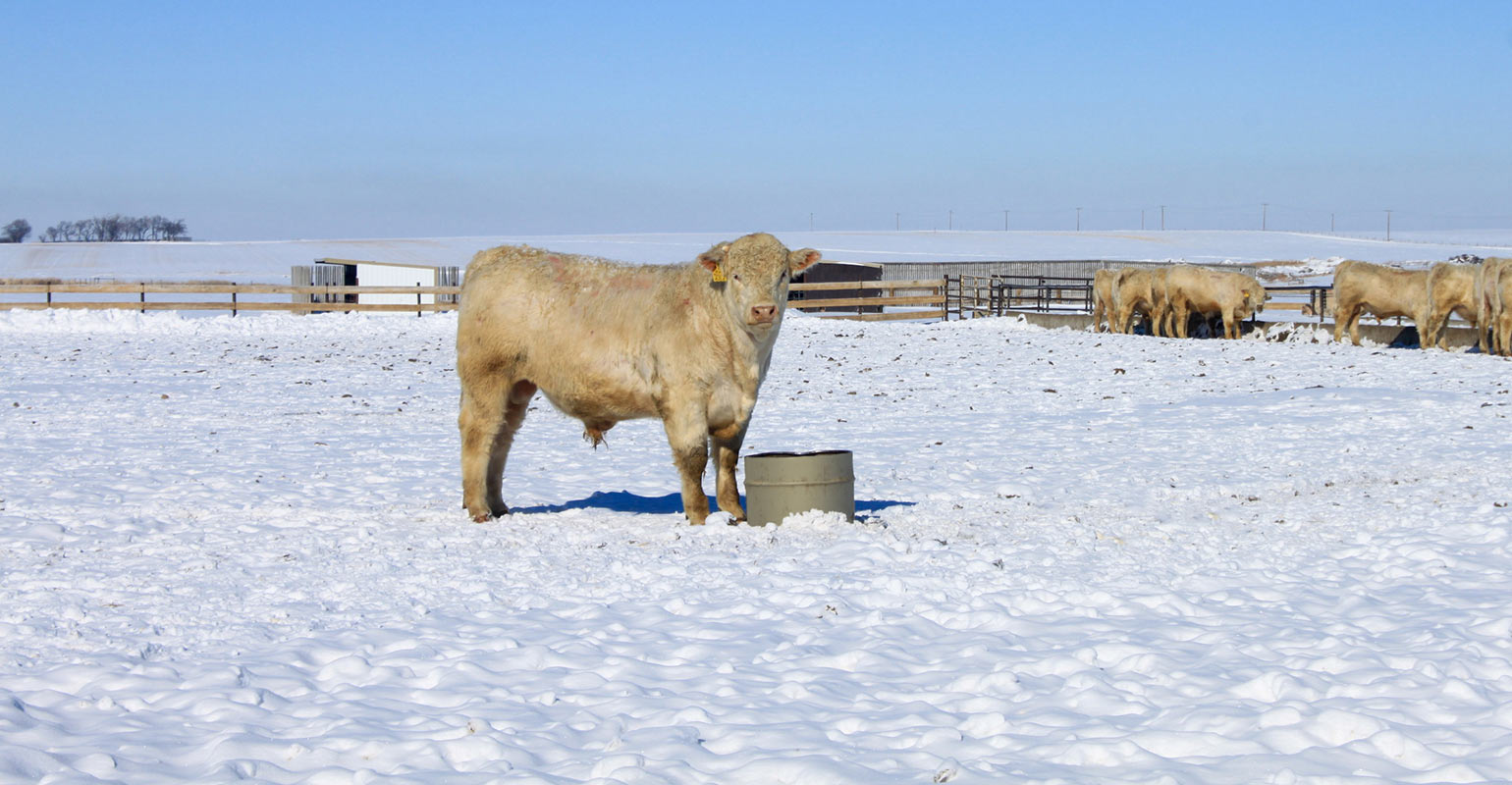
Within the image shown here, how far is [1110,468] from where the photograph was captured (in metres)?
10.3

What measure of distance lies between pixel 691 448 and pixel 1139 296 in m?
22.5

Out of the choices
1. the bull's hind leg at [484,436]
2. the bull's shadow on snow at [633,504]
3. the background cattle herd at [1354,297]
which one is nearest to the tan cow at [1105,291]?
the background cattle herd at [1354,297]

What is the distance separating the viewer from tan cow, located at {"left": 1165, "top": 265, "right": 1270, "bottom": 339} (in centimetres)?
2639

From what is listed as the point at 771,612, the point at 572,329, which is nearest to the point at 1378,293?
the point at 572,329

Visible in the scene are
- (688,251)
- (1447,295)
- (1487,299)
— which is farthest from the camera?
(688,251)

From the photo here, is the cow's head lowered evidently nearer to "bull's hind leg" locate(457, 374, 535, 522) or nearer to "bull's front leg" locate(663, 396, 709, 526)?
"bull's front leg" locate(663, 396, 709, 526)

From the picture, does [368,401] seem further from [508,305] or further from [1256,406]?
[1256,406]

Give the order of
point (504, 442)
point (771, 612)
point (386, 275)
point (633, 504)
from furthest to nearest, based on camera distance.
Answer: point (386, 275), point (633, 504), point (504, 442), point (771, 612)

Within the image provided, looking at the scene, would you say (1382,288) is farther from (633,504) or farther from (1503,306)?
(633,504)

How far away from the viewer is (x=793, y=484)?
7.65 m

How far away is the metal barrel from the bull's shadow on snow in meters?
0.73

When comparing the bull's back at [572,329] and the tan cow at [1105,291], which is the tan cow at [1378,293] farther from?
the bull's back at [572,329]

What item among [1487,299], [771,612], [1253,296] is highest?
[1253,296]

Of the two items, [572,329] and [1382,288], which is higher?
[1382,288]
